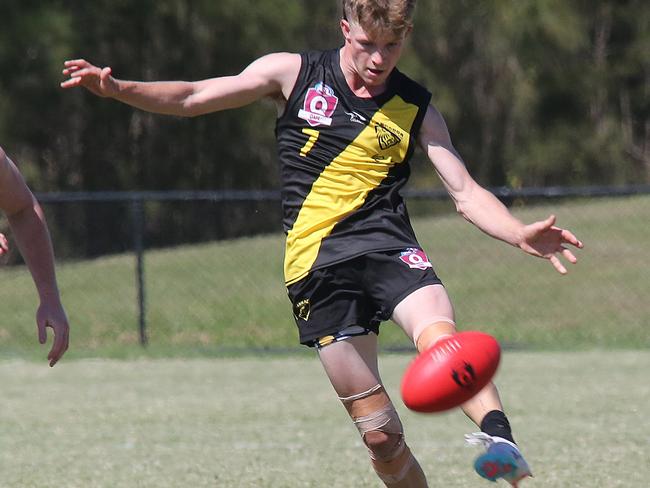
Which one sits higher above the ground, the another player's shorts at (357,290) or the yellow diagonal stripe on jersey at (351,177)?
the yellow diagonal stripe on jersey at (351,177)

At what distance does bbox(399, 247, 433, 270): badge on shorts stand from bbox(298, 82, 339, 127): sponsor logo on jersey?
564 mm

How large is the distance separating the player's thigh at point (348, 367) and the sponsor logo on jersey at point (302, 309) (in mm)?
144

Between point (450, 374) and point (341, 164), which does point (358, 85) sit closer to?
point (341, 164)

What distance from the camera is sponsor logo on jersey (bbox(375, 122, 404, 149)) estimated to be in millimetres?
4578

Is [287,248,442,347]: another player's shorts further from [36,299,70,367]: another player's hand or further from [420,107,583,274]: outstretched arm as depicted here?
[36,299,70,367]: another player's hand

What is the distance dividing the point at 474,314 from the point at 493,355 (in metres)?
10.0

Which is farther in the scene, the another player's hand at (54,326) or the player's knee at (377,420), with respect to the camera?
the player's knee at (377,420)

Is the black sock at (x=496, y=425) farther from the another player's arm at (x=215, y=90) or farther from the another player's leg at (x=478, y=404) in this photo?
the another player's arm at (x=215, y=90)

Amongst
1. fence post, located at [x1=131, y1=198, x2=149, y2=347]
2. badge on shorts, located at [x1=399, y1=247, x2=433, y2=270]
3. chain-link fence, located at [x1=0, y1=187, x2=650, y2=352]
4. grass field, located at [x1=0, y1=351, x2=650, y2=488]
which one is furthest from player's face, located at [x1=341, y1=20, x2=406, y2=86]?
fence post, located at [x1=131, y1=198, x2=149, y2=347]

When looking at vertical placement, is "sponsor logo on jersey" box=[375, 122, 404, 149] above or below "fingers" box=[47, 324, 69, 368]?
above

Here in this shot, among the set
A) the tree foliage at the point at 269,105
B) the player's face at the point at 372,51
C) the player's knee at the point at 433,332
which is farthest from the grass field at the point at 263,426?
the tree foliage at the point at 269,105

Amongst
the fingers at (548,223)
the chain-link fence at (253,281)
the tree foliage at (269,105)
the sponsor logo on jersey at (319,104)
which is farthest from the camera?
the tree foliage at (269,105)

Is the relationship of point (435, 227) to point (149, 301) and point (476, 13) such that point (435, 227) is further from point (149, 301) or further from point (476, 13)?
point (476, 13)

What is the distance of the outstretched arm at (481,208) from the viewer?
13.6 ft
